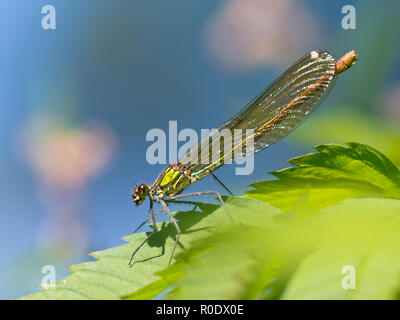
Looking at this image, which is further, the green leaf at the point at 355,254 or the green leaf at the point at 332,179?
the green leaf at the point at 332,179

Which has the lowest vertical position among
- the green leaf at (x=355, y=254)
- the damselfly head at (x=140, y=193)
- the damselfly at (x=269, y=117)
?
the green leaf at (x=355, y=254)

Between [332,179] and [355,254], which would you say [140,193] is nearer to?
[332,179]

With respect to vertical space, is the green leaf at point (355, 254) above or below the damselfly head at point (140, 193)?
below

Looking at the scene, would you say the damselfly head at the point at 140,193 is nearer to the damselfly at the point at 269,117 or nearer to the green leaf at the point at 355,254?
the damselfly at the point at 269,117

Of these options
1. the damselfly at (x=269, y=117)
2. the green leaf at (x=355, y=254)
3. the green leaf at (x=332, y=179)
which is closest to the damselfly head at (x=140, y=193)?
the damselfly at (x=269, y=117)

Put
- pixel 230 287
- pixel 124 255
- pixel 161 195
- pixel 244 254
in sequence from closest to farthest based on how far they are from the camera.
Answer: pixel 230 287, pixel 244 254, pixel 124 255, pixel 161 195

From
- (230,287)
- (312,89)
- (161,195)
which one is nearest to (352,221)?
(230,287)

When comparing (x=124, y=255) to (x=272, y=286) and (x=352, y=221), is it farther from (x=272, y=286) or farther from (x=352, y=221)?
(x=352, y=221)

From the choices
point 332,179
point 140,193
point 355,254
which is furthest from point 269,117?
point 355,254
